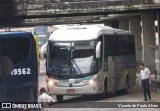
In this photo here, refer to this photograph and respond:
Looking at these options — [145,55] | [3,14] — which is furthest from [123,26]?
[3,14]

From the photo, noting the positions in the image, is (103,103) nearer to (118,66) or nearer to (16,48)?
(118,66)

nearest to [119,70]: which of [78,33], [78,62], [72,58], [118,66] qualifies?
[118,66]

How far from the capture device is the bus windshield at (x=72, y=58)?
2352 centimetres

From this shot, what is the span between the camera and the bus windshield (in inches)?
926

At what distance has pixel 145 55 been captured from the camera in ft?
156

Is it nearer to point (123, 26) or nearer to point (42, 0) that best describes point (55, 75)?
point (42, 0)

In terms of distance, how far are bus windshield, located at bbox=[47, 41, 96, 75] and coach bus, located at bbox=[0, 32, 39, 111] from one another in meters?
7.69

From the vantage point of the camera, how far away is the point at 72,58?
2352cm

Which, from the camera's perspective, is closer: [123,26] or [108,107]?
[108,107]

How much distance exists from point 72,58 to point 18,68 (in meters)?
8.13

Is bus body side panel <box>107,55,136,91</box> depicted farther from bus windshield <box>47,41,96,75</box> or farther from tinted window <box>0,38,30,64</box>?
tinted window <box>0,38,30,64</box>

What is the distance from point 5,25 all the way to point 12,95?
106 ft

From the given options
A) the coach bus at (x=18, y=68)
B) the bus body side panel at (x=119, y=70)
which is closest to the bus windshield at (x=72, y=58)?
the bus body side panel at (x=119, y=70)

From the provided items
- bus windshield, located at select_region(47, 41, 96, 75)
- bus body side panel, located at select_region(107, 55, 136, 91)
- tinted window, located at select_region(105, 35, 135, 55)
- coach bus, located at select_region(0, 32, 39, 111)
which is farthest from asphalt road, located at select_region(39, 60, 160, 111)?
coach bus, located at select_region(0, 32, 39, 111)
